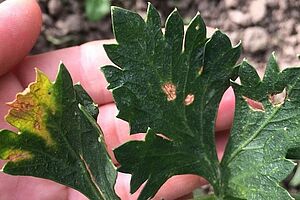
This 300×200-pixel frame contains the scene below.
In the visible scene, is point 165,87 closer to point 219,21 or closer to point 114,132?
point 114,132

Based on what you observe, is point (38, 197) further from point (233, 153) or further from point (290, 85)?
point (290, 85)

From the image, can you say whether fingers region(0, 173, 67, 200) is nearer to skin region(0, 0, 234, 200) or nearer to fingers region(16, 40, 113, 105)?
skin region(0, 0, 234, 200)

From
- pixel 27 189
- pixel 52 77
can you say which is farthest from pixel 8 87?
pixel 27 189

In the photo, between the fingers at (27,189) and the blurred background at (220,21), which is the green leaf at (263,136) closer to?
the fingers at (27,189)

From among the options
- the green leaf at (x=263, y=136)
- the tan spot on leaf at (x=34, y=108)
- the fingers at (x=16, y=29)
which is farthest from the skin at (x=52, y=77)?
the tan spot on leaf at (x=34, y=108)

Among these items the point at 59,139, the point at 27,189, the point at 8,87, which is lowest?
the point at 27,189
